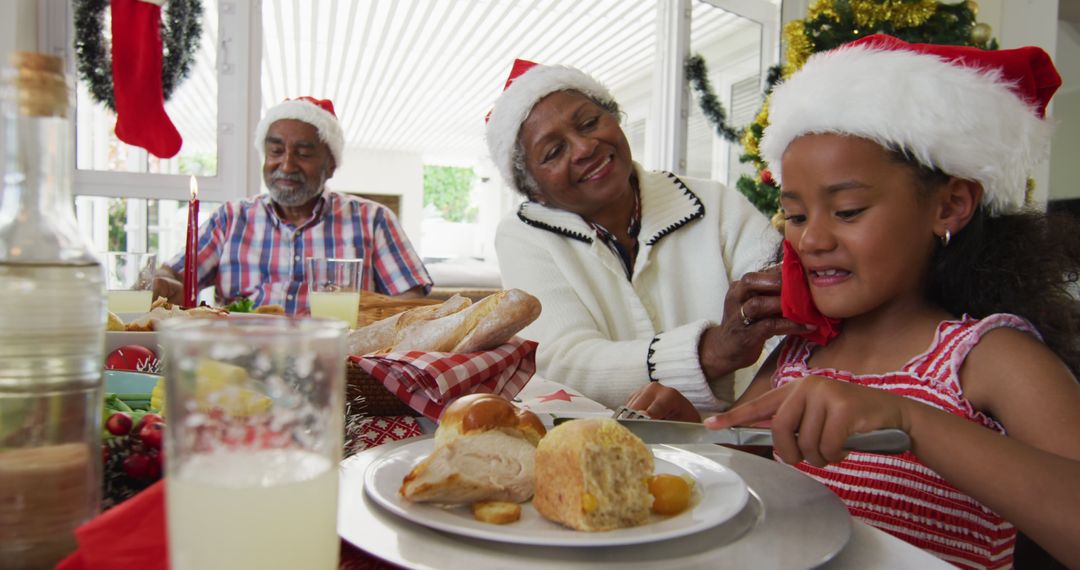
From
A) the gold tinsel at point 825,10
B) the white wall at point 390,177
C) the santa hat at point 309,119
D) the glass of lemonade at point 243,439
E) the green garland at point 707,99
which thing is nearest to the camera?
the glass of lemonade at point 243,439

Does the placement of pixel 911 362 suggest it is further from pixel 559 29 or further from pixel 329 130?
pixel 559 29

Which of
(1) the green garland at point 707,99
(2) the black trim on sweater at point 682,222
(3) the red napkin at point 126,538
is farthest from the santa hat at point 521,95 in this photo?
(1) the green garland at point 707,99

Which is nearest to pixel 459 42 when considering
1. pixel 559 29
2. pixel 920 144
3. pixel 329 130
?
pixel 559 29

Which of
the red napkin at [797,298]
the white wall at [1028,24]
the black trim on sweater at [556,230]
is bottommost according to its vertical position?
the red napkin at [797,298]

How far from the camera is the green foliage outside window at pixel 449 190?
19.0m

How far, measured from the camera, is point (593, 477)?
46 centimetres

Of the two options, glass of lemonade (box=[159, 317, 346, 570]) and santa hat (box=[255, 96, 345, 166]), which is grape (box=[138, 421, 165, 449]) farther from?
santa hat (box=[255, 96, 345, 166])

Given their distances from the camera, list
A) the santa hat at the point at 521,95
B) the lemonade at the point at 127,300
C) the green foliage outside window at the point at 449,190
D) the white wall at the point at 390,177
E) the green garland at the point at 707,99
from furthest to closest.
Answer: the green foliage outside window at the point at 449,190 < the white wall at the point at 390,177 < the green garland at the point at 707,99 < the santa hat at the point at 521,95 < the lemonade at the point at 127,300

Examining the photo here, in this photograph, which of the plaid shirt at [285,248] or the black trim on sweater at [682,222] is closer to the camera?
the black trim on sweater at [682,222]

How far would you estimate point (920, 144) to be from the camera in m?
0.90

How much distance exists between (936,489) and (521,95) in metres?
1.30

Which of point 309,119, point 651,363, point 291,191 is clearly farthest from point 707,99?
point 651,363

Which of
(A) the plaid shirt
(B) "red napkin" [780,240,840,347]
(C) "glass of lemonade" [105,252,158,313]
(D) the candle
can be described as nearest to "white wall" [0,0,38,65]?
(A) the plaid shirt

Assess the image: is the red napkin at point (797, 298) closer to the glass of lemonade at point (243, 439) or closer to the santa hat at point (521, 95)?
the glass of lemonade at point (243, 439)
